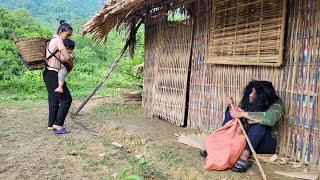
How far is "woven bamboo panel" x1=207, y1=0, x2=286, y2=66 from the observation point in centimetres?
502

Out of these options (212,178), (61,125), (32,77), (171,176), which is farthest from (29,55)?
(32,77)

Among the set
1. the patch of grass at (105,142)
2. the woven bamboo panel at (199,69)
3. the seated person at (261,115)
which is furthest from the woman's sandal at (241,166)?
the patch of grass at (105,142)

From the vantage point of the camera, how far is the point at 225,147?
468 cm

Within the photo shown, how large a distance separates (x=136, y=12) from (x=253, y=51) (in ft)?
12.8

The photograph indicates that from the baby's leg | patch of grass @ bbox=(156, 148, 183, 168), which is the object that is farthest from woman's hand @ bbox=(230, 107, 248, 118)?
the baby's leg

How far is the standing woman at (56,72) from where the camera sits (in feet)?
20.9

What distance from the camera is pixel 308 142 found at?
4656 millimetres

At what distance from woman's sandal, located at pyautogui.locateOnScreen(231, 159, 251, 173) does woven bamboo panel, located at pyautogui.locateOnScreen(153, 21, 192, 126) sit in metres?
2.64

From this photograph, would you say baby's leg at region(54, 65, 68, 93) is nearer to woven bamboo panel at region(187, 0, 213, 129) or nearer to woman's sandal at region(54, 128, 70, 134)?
woman's sandal at region(54, 128, 70, 134)

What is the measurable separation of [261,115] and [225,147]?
0.61 meters

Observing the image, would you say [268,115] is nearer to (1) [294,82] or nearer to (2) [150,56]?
(1) [294,82]

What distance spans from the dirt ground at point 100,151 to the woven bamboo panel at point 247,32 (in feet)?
4.62

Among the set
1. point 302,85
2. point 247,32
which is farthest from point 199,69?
point 302,85

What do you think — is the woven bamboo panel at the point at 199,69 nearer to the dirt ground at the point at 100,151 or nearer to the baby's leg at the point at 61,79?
the dirt ground at the point at 100,151
